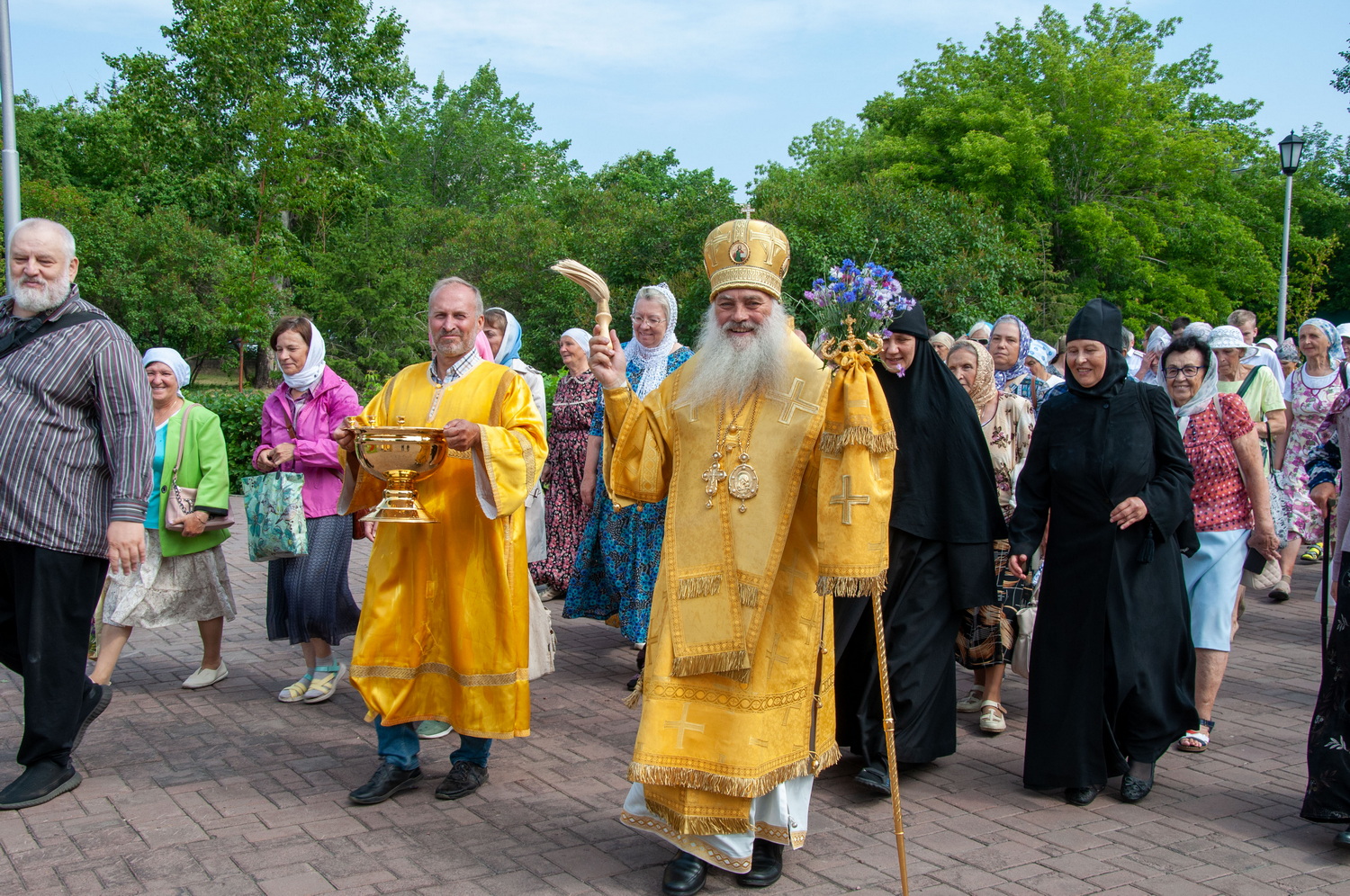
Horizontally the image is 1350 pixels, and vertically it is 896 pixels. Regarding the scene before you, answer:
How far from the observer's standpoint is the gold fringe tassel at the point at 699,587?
3826 millimetres

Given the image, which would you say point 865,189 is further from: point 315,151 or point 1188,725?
point 315,151

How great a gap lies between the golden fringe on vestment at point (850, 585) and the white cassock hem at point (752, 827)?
730 mm

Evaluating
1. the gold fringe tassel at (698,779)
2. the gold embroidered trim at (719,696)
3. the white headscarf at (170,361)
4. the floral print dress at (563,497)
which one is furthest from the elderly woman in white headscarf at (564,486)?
the gold fringe tassel at (698,779)

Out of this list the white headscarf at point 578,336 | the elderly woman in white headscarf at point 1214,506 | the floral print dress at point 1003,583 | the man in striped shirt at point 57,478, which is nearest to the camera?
the man in striped shirt at point 57,478

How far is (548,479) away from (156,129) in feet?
82.8

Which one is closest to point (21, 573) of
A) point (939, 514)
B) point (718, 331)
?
point (718, 331)

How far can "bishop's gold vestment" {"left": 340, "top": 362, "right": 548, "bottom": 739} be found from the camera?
4.57m

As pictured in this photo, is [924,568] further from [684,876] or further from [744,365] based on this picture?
[684,876]

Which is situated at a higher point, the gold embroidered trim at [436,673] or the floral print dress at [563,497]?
the floral print dress at [563,497]

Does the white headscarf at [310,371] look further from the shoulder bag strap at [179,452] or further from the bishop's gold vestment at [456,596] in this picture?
the bishop's gold vestment at [456,596]

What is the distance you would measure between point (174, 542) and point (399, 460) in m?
2.73

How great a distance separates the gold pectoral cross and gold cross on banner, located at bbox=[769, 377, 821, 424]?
27cm

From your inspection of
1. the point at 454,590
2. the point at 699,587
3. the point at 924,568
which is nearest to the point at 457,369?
the point at 454,590

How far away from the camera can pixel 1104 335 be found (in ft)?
15.9
